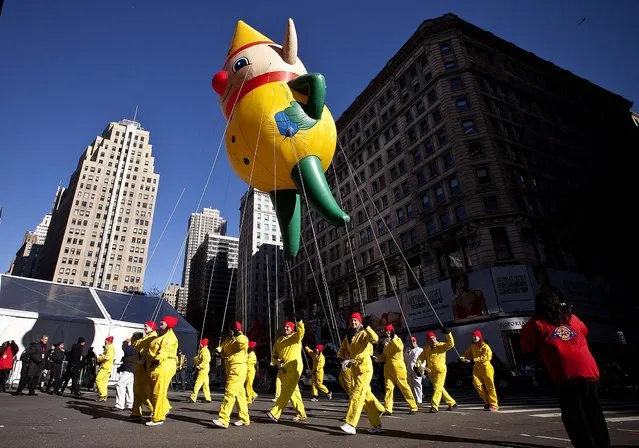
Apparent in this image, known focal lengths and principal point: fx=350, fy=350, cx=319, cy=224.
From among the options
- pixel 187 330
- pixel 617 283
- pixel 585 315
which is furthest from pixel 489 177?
pixel 187 330

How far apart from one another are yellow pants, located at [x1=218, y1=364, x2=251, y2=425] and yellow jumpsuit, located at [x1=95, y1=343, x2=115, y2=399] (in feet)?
19.4

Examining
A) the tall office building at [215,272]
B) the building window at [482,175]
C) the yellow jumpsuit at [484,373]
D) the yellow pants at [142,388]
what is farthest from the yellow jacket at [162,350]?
the tall office building at [215,272]

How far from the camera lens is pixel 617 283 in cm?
3100

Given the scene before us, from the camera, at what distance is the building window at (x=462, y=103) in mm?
32284

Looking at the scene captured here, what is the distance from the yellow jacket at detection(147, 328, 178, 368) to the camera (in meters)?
5.90

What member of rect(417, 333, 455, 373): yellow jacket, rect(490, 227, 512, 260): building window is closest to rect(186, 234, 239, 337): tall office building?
rect(490, 227, 512, 260): building window

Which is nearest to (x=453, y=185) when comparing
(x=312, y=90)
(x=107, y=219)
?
(x=312, y=90)

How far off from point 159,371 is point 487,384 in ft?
24.1

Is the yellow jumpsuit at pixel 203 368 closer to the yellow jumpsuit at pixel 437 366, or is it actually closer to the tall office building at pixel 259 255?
the yellow jumpsuit at pixel 437 366

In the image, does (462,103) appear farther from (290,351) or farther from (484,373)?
(290,351)

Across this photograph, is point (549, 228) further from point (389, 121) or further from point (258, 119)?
point (258, 119)

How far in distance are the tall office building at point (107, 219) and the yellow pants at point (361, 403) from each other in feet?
299

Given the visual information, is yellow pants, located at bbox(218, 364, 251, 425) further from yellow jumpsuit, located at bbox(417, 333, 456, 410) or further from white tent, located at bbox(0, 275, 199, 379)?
white tent, located at bbox(0, 275, 199, 379)

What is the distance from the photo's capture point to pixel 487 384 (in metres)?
8.45
